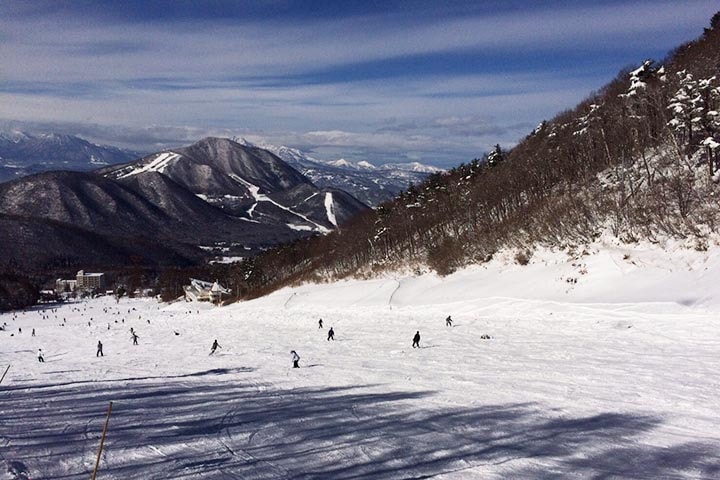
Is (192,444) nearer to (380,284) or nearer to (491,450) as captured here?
(491,450)

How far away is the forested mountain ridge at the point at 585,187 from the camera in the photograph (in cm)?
3152

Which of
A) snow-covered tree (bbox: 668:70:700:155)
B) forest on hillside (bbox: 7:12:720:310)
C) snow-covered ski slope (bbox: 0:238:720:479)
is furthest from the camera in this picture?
snow-covered tree (bbox: 668:70:700:155)

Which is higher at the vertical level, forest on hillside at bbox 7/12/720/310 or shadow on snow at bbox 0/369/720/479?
forest on hillside at bbox 7/12/720/310

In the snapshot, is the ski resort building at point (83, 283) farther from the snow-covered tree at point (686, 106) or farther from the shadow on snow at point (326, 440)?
the shadow on snow at point (326, 440)

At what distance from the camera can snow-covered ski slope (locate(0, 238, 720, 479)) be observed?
29.3ft

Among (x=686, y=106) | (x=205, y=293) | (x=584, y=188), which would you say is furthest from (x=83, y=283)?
(x=686, y=106)

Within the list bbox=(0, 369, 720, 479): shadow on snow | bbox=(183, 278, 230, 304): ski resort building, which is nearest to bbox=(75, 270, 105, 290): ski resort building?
bbox=(183, 278, 230, 304): ski resort building

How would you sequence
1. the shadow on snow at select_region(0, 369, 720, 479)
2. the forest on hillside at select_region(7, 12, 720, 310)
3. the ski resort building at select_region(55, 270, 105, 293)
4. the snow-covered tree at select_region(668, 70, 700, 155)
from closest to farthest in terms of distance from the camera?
the shadow on snow at select_region(0, 369, 720, 479), the forest on hillside at select_region(7, 12, 720, 310), the snow-covered tree at select_region(668, 70, 700, 155), the ski resort building at select_region(55, 270, 105, 293)

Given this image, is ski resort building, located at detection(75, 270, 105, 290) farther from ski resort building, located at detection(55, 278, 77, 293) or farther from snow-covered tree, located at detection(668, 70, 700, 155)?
snow-covered tree, located at detection(668, 70, 700, 155)

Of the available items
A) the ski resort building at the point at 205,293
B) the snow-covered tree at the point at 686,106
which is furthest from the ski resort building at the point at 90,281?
the snow-covered tree at the point at 686,106

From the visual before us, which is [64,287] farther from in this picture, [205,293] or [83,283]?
[205,293]

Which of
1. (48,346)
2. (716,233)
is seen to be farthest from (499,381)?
(48,346)

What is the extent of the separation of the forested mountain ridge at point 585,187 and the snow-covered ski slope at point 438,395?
13.6 ft

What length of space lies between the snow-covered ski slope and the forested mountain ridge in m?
4.16
